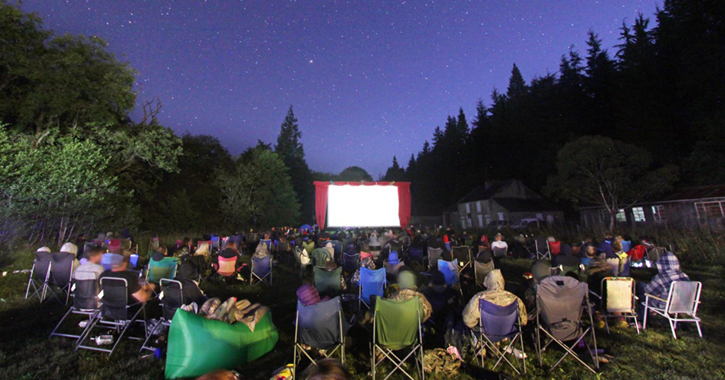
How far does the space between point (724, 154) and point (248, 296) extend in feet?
86.0

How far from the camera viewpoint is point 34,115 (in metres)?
13.4

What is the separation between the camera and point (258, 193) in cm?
2892

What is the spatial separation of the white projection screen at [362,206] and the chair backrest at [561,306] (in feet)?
35.1

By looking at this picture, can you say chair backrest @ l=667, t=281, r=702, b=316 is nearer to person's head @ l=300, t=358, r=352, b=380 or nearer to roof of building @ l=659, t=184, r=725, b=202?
person's head @ l=300, t=358, r=352, b=380

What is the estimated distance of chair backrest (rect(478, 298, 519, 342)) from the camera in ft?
11.3

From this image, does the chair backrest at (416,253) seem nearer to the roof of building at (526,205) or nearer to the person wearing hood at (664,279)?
the person wearing hood at (664,279)

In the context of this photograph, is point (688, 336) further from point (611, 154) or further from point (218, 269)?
point (611, 154)

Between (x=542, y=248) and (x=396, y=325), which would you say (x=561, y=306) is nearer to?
(x=396, y=325)

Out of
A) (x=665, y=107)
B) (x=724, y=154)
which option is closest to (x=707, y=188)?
(x=724, y=154)

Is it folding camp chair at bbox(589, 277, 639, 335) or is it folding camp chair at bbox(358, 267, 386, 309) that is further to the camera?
folding camp chair at bbox(358, 267, 386, 309)

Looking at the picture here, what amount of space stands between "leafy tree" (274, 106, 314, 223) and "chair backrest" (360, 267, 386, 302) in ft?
121

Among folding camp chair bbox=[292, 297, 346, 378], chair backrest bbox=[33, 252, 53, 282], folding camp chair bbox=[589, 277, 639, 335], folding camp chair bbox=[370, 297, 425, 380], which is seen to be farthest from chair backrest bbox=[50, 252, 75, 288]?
folding camp chair bbox=[589, 277, 639, 335]

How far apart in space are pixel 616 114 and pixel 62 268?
129 ft


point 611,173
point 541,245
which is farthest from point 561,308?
point 611,173
